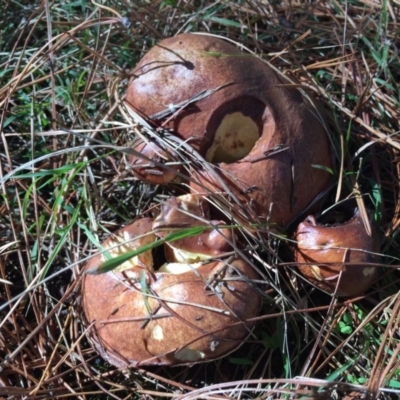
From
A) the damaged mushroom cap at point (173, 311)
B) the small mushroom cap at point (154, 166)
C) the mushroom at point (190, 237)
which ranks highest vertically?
the small mushroom cap at point (154, 166)

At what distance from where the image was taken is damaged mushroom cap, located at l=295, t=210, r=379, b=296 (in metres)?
1.96

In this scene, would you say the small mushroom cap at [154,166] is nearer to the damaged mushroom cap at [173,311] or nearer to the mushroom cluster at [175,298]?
the mushroom cluster at [175,298]

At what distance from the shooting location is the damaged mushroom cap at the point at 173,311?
1799 millimetres

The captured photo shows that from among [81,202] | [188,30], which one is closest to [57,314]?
[81,202]

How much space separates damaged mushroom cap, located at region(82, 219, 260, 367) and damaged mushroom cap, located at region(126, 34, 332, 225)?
0.29 metres

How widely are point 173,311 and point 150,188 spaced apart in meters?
0.73

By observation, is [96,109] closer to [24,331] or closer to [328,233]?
[24,331]

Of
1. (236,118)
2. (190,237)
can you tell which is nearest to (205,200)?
(190,237)

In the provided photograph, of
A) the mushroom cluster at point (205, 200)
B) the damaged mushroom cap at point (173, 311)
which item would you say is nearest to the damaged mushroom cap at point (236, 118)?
the mushroom cluster at point (205, 200)

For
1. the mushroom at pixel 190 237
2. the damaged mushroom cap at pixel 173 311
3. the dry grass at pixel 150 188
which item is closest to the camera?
the damaged mushroom cap at pixel 173 311

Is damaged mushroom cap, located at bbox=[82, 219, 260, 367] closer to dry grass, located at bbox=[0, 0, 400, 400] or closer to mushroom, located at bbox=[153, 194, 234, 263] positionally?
mushroom, located at bbox=[153, 194, 234, 263]

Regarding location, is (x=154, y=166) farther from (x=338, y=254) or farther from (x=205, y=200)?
(x=338, y=254)

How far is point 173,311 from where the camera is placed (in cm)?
179

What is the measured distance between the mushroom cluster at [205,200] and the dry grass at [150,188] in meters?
0.14
